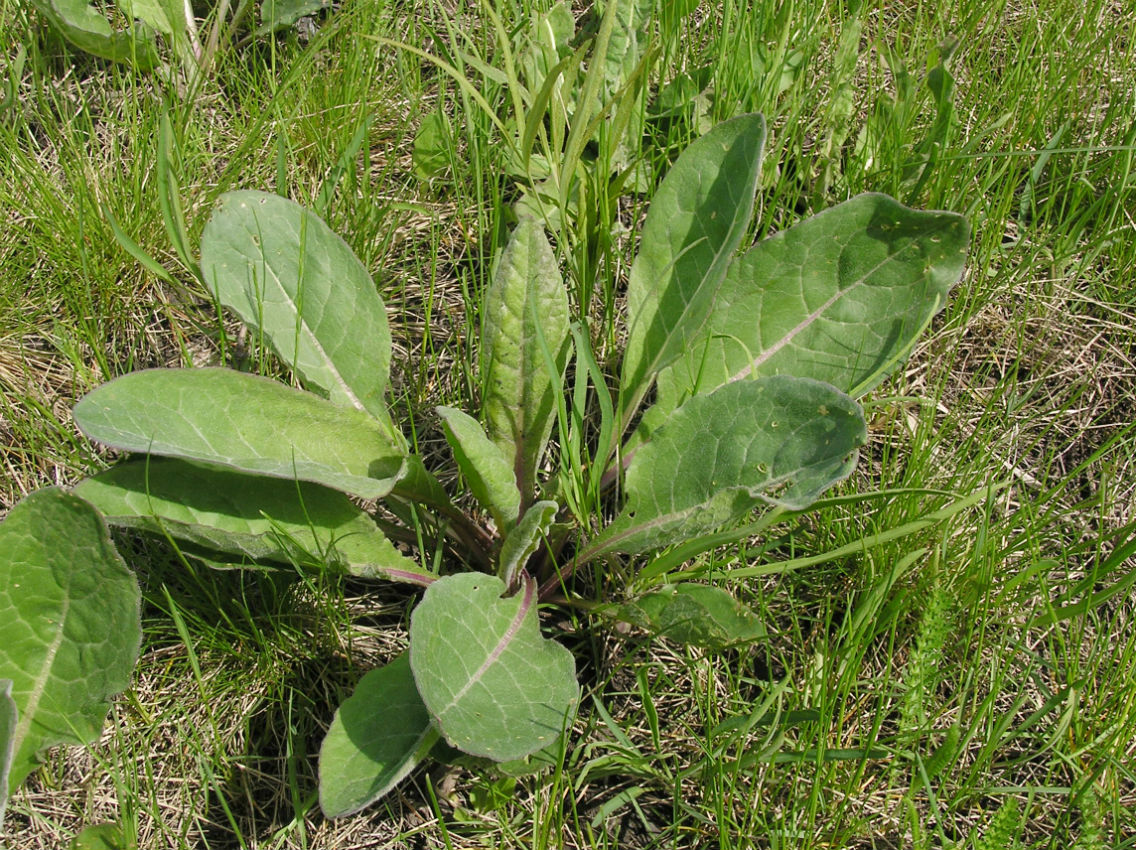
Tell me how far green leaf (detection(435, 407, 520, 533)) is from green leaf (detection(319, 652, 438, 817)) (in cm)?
28

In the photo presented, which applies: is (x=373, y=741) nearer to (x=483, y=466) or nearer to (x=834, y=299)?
(x=483, y=466)

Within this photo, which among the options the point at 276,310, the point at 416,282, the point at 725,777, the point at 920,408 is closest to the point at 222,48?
the point at 416,282

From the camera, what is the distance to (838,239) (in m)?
1.71

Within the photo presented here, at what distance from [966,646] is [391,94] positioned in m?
1.65

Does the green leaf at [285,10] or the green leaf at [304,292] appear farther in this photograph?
the green leaf at [285,10]

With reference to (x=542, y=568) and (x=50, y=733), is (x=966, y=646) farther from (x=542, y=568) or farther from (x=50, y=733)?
(x=50, y=733)

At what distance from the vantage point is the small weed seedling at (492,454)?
142 cm

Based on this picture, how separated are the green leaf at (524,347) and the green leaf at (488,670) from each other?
29 centimetres

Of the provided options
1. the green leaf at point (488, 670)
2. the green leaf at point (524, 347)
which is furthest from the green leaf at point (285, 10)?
the green leaf at point (488, 670)

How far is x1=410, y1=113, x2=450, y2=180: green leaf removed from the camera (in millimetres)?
2176

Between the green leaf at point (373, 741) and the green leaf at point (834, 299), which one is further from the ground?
the green leaf at point (834, 299)

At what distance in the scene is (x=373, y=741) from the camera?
4.60 feet

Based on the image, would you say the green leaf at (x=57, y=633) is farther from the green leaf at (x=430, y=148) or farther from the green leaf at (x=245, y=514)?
the green leaf at (x=430, y=148)

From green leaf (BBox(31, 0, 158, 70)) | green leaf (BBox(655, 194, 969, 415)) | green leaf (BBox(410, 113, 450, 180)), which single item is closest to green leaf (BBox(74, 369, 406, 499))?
green leaf (BBox(655, 194, 969, 415))
